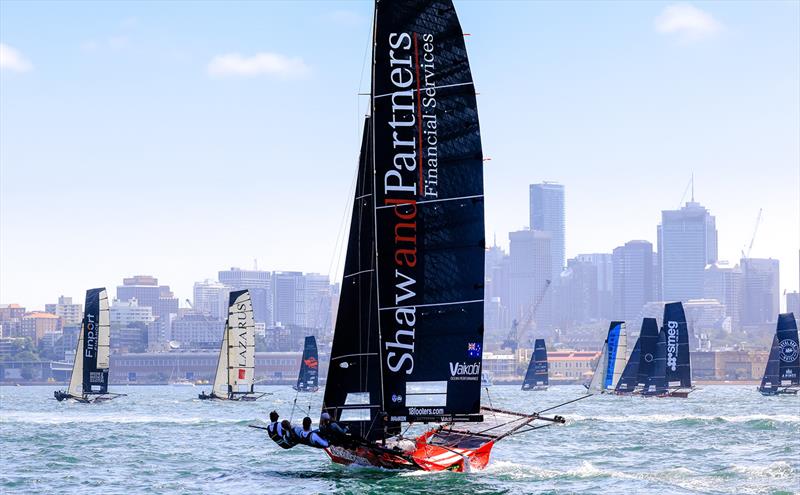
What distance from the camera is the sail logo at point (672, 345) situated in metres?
99.2

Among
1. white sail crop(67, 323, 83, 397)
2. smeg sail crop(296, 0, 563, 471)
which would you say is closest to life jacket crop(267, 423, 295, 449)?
smeg sail crop(296, 0, 563, 471)

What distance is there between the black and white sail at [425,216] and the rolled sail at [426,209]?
23mm

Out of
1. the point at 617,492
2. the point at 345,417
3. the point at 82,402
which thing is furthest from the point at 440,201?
the point at 82,402

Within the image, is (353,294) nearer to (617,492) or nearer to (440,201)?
(440,201)

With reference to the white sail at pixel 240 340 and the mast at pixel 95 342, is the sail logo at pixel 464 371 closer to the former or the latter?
the white sail at pixel 240 340

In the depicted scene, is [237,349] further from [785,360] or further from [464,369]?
[464,369]

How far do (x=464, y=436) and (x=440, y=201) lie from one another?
627 cm

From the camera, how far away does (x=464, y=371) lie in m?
31.0

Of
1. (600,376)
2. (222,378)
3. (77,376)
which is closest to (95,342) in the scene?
(77,376)

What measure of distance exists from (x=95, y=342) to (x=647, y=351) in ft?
139

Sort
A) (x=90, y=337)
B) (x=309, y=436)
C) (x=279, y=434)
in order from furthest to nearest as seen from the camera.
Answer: (x=90, y=337) → (x=279, y=434) → (x=309, y=436)

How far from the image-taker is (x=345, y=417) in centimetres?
3198

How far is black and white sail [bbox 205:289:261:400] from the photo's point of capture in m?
88.0

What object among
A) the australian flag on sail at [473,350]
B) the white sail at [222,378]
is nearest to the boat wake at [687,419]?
the australian flag on sail at [473,350]
